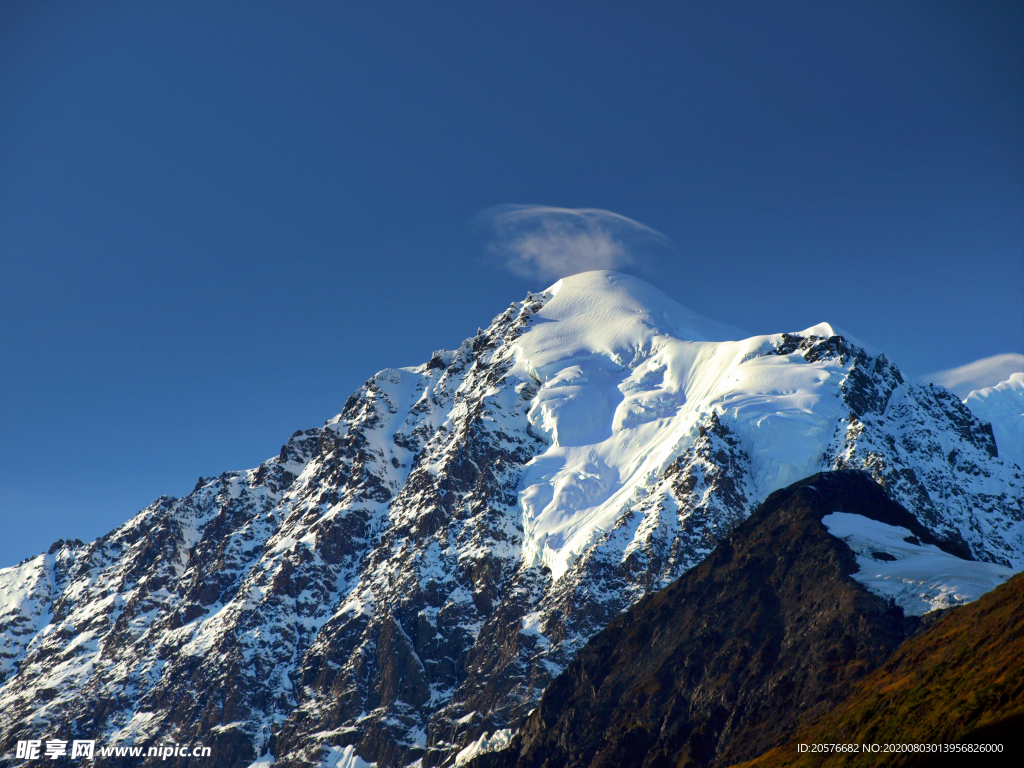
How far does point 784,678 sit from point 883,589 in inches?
923

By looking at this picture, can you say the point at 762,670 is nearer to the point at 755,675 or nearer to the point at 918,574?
the point at 755,675

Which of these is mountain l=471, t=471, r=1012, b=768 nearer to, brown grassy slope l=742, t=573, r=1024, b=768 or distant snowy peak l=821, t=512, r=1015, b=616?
distant snowy peak l=821, t=512, r=1015, b=616

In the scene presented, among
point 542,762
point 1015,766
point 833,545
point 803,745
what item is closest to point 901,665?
point 803,745

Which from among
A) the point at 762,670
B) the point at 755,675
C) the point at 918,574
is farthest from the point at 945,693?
the point at 918,574

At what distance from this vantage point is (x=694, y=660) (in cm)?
19450

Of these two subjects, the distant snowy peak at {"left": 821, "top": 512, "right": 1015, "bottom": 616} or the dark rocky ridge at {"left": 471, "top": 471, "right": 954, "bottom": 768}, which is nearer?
the dark rocky ridge at {"left": 471, "top": 471, "right": 954, "bottom": 768}

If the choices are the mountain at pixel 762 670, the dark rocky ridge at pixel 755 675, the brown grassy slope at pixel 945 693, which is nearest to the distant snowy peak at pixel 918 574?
the mountain at pixel 762 670

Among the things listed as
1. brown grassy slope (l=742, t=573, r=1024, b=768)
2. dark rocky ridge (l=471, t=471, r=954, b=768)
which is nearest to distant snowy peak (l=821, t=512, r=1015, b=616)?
dark rocky ridge (l=471, t=471, r=954, b=768)

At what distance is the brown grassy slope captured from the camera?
371 ft

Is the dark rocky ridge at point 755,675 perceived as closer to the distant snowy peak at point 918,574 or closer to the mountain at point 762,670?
the mountain at point 762,670

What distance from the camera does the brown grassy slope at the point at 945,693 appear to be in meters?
113

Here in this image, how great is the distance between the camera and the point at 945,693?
12669 centimetres

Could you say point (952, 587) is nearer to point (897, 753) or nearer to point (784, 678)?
point (784, 678)

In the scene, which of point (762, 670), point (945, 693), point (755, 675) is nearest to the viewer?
point (945, 693)
